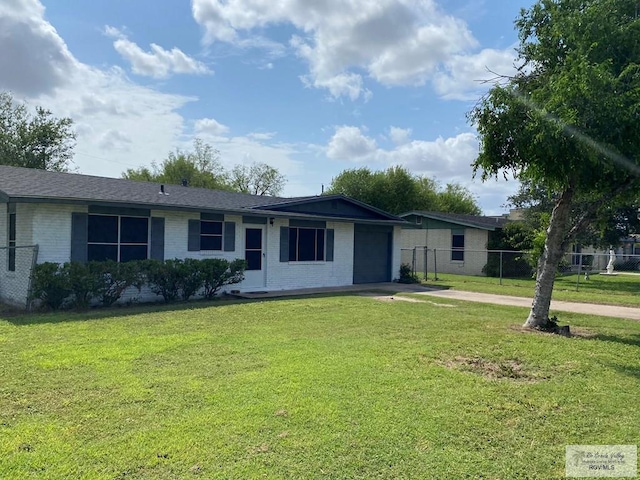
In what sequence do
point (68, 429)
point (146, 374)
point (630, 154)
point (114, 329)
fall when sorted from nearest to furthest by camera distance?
point (68, 429)
point (146, 374)
point (630, 154)
point (114, 329)

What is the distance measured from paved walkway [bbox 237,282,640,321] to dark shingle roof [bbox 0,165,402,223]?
240cm

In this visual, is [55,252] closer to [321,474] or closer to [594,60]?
[321,474]

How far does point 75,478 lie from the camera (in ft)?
10.3

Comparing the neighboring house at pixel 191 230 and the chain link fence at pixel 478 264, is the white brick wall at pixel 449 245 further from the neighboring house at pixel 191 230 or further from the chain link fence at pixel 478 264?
the neighboring house at pixel 191 230

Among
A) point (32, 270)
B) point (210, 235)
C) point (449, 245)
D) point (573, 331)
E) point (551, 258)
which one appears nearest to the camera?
point (551, 258)

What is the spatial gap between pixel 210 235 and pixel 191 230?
2.27 ft

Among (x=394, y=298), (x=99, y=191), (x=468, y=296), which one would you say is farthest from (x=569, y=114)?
(x=99, y=191)

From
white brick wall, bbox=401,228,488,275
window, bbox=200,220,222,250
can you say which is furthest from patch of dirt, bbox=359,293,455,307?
white brick wall, bbox=401,228,488,275

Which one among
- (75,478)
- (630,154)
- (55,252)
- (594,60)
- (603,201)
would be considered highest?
(594,60)

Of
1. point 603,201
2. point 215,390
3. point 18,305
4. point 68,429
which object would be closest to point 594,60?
point 603,201

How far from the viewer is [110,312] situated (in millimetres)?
10156

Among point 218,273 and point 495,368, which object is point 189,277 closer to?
point 218,273

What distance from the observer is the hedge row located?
10039mm

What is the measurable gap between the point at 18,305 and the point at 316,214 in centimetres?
877
